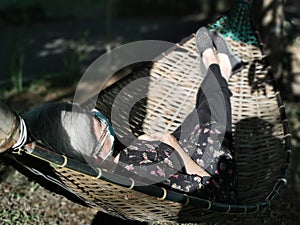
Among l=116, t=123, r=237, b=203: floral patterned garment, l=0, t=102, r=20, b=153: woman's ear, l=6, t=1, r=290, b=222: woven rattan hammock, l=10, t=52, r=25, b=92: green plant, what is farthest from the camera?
l=10, t=52, r=25, b=92: green plant

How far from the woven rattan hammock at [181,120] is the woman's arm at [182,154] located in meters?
0.20

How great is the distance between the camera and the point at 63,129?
194 centimetres

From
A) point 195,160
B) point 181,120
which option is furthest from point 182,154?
point 181,120

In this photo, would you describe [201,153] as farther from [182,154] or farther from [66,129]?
[66,129]

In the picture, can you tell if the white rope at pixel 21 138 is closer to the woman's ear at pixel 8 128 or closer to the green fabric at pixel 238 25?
the woman's ear at pixel 8 128

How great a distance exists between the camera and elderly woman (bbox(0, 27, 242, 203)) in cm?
194

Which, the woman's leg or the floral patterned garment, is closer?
the floral patterned garment

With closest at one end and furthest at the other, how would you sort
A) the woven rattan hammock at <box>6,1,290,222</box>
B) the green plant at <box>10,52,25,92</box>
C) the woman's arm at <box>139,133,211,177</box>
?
the woven rattan hammock at <box>6,1,290,222</box>
the woman's arm at <box>139,133,211,177</box>
the green plant at <box>10,52,25,92</box>

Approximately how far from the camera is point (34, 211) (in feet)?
8.99

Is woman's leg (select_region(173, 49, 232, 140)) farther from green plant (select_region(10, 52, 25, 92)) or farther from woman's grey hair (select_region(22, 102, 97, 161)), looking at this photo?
green plant (select_region(10, 52, 25, 92))

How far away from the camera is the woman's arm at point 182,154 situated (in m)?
2.33

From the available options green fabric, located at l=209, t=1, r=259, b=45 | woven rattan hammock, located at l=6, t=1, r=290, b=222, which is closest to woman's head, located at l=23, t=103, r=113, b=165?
woven rattan hammock, located at l=6, t=1, r=290, b=222

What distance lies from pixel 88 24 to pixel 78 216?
4.28 m

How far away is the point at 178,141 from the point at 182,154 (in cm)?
19
